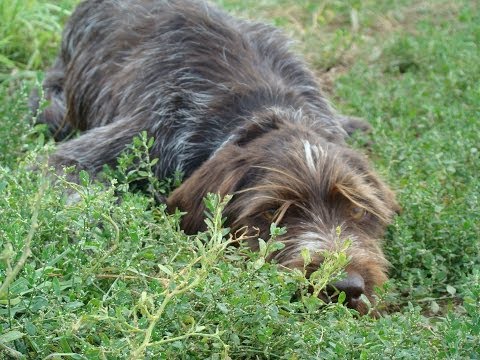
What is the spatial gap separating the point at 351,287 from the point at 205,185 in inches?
42.9

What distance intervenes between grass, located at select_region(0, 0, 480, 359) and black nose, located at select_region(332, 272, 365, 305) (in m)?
0.23

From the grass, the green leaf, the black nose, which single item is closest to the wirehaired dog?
the black nose

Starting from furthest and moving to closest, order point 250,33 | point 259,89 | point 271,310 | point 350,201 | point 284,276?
1. point 250,33
2. point 259,89
3. point 350,201
4. point 284,276
5. point 271,310

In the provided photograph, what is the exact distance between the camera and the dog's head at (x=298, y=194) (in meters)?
4.69

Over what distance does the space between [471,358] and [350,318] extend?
0.47 m

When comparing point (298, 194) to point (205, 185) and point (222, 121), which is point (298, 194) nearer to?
point (205, 185)

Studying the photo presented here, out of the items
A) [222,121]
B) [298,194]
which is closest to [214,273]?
[298,194]

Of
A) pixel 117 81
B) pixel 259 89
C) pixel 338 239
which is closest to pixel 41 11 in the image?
pixel 117 81

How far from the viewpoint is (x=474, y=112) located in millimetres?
6633

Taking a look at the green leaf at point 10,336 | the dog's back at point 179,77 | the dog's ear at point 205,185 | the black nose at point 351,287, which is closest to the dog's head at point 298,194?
the dog's ear at point 205,185

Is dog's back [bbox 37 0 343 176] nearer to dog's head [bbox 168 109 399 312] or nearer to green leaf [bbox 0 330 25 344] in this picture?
dog's head [bbox 168 109 399 312]

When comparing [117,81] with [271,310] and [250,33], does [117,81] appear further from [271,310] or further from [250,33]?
[271,310]

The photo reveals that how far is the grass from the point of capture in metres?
3.49

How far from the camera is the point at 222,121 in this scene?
565 cm
